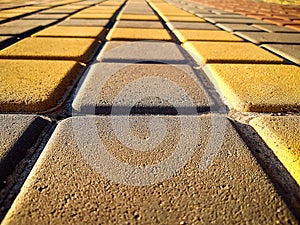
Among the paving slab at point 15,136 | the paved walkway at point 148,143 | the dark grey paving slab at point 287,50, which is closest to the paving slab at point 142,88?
the paved walkway at point 148,143

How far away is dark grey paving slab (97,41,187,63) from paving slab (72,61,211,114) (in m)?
0.08

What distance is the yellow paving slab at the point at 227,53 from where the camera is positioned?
0.96 m

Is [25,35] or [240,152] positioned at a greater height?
[25,35]

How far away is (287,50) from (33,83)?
1.01m

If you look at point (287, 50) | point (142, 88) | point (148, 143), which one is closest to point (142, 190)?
point (148, 143)

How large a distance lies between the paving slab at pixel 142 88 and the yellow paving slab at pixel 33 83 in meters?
0.05

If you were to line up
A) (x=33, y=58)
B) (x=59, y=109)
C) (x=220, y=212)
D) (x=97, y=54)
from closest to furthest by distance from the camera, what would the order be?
(x=220, y=212), (x=59, y=109), (x=33, y=58), (x=97, y=54)

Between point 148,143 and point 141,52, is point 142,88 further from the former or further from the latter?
point 141,52

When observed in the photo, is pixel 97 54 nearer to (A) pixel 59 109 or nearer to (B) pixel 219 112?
(A) pixel 59 109

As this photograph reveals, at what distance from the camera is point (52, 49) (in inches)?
41.4

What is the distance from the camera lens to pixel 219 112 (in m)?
0.59

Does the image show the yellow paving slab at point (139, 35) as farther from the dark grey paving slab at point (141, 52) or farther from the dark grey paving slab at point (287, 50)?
the dark grey paving slab at point (287, 50)

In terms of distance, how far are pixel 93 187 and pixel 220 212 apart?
0.16 m

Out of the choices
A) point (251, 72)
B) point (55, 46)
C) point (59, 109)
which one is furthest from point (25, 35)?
point (251, 72)
